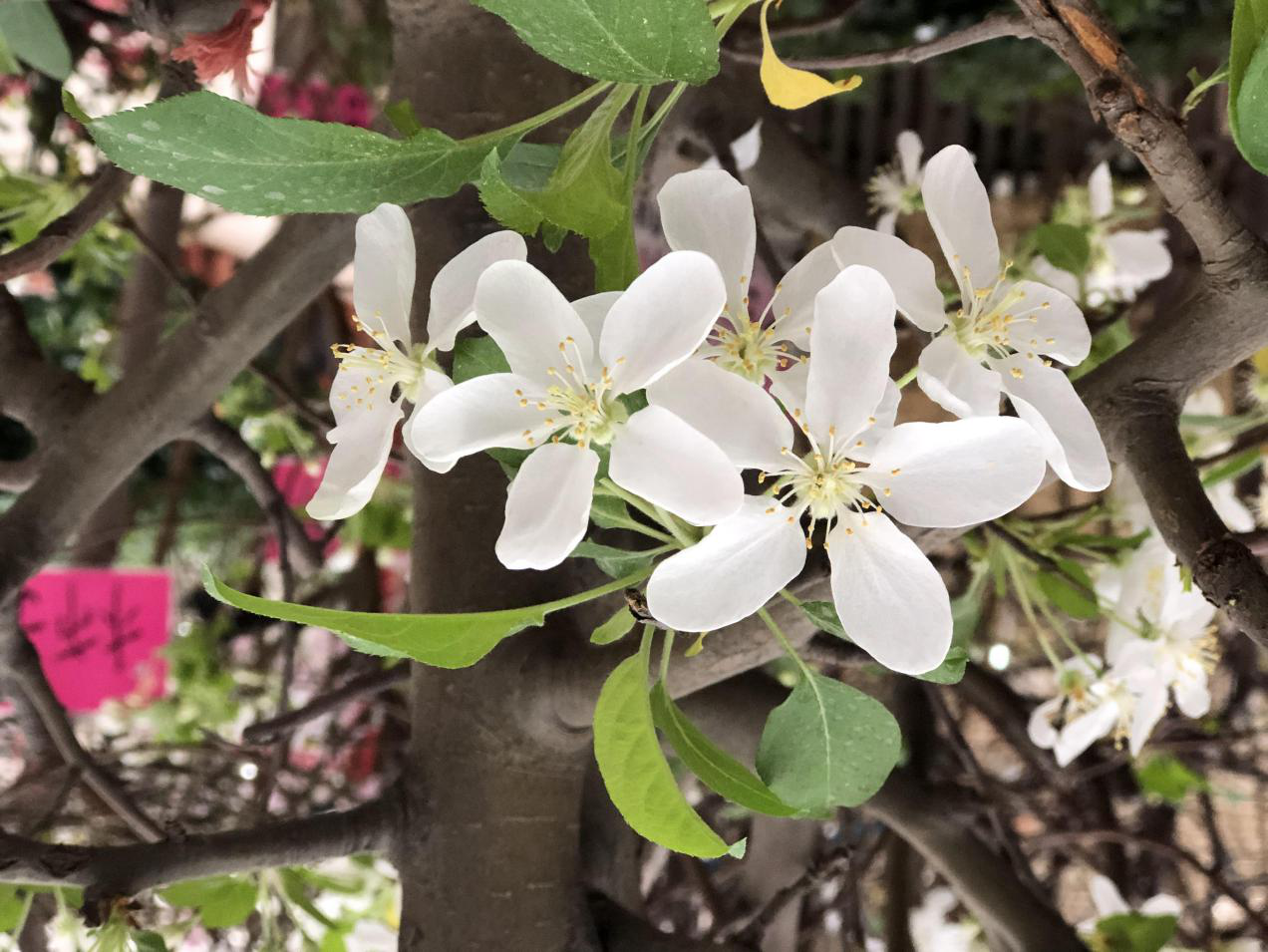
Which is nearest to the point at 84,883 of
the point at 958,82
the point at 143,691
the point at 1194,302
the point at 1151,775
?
the point at 1194,302

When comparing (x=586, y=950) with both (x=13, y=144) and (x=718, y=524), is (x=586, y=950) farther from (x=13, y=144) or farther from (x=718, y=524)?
(x=13, y=144)

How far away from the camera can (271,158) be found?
0.24 m

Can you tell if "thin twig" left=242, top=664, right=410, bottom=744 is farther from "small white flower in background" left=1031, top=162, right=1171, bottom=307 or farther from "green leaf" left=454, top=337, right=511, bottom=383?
"small white flower in background" left=1031, top=162, right=1171, bottom=307

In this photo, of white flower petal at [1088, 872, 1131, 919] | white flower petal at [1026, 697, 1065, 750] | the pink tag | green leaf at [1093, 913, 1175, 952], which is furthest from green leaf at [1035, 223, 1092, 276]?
the pink tag

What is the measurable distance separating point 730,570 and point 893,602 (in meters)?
0.04

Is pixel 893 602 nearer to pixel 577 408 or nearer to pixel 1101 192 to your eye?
pixel 577 408

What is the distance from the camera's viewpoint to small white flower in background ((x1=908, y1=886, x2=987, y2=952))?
33.5 inches

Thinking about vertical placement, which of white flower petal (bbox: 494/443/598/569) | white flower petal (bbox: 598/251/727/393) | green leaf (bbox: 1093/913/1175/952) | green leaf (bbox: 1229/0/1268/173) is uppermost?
green leaf (bbox: 1229/0/1268/173)

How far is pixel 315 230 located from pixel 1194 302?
1.28 feet

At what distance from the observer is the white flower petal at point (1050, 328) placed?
0.29 m

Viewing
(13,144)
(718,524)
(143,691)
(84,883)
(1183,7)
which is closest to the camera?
(718,524)

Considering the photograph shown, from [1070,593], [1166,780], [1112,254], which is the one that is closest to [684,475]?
[1070,593]

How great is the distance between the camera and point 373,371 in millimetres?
298

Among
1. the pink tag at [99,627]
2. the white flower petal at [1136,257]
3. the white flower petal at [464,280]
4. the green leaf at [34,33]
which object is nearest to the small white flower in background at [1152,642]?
the white flower petal at [1136,257]
